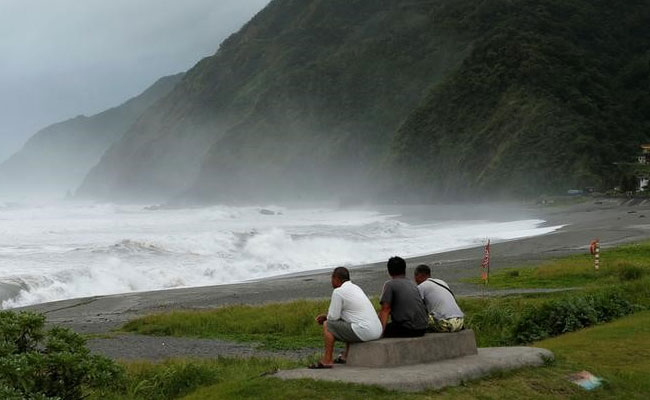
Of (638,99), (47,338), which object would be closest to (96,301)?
(47,338)

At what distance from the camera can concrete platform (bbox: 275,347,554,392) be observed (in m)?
7.18

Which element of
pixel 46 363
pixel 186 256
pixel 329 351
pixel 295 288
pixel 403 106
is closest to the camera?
pixel 46 363

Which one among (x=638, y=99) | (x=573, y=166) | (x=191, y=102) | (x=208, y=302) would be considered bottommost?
(x=208, y=302)

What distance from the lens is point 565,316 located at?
12.9 meters

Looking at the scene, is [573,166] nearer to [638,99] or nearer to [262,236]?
[638,99]

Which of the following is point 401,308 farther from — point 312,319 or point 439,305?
point 312,319

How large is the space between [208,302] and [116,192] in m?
170

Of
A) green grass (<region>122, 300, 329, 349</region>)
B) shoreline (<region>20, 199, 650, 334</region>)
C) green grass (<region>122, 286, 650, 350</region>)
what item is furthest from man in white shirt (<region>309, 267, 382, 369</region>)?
shoreline (<region>20, 199, 650, 334</region>)

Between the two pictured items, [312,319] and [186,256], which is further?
[186,256]

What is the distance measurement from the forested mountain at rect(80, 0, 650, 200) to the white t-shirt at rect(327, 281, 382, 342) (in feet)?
261

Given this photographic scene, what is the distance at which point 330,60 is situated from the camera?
15662 cm

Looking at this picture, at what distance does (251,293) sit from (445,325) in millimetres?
15697

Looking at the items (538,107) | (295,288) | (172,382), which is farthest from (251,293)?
(538,107)

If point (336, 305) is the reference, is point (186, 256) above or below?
below
